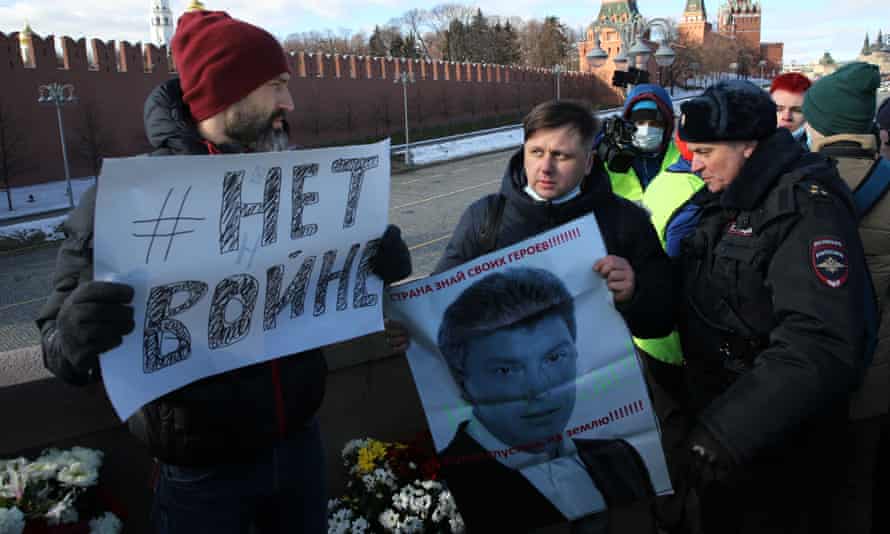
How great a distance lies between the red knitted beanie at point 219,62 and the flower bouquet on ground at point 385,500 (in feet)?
4.84

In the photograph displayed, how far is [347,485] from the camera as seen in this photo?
8.51ft

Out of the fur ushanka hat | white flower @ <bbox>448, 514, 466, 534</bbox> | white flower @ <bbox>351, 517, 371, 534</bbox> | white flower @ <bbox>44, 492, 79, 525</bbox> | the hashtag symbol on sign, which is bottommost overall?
white flower @ <bbox>448, 514, 466, 534</bbox>

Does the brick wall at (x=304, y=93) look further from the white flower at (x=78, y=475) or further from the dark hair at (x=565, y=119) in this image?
the dark hair at (x=565, y=119)

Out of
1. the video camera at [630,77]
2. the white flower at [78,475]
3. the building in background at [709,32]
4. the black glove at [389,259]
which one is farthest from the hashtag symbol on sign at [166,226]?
the building in background at [709,32]

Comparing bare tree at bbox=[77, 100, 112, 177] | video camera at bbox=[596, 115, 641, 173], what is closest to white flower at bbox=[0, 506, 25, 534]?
video camera at bbox=[596, 115, 641, 173]

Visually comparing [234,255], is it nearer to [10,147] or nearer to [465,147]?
[10,147]

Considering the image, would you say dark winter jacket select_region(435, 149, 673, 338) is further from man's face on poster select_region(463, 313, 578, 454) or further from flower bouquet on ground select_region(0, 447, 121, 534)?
flower bouquet on ground select_region(0, 447, 121, 534)

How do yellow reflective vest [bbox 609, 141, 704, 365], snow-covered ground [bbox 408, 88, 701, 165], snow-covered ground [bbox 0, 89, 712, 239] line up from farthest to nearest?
snow-covered ground [bbox 408, 88, 701, 165]
snow-covered ground [bbox 0, 89, 712, 239]
yellow reflective vest [bbox 609, 141, 704, 365]

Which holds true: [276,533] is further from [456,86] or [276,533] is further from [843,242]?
[456,86]

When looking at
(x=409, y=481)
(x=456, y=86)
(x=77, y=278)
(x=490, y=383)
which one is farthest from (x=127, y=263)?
(x=456, y=86)

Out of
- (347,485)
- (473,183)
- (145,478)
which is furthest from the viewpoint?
(473,183)

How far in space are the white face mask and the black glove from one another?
8.89ft

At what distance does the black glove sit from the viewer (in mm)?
1842

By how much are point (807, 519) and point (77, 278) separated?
2092 millimetres
